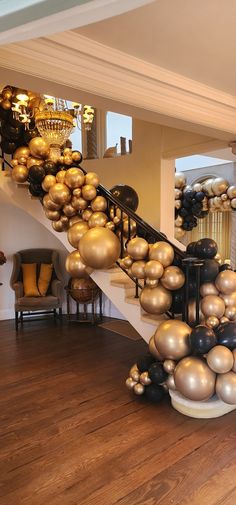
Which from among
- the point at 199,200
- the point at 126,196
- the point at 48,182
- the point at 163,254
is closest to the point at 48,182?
the point at 48,182

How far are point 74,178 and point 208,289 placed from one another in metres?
1.66

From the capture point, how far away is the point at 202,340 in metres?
2.54

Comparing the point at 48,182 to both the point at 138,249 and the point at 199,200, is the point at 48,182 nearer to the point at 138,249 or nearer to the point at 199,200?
the point at 138,249

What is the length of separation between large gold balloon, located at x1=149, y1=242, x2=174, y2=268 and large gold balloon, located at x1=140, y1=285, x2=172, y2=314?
0.72ft

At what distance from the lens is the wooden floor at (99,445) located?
196 centimetres

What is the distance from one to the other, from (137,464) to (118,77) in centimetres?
265

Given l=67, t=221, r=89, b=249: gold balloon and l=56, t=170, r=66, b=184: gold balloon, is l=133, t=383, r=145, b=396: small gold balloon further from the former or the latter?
l=56, t=170, r=66, b=184: gold balloon

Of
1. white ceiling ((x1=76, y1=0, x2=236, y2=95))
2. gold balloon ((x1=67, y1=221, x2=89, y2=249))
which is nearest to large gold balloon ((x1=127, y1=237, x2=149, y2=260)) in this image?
gold balloon ((x1=67, y1=221, x2=89, y2=249))

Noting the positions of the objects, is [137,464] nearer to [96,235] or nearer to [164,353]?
[164,353]

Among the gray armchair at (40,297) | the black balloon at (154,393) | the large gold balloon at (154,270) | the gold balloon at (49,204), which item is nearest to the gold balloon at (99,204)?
the gold balloon at (49,204)

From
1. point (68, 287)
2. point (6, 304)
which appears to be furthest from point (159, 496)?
point (6, 304)

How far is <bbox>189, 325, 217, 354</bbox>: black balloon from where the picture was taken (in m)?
2.54

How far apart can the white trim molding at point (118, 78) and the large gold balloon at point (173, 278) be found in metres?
1.32

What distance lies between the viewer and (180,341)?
2.65 m
